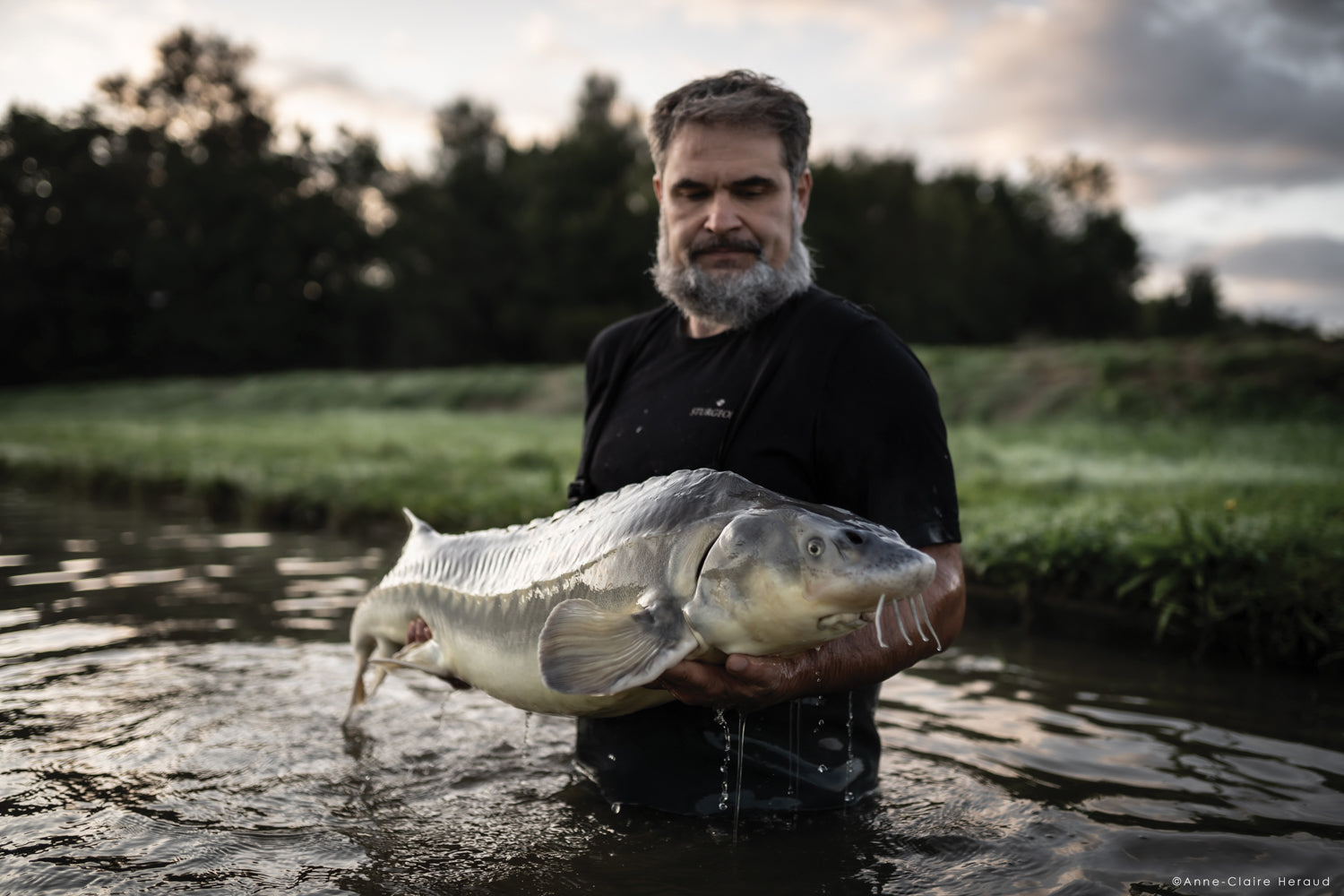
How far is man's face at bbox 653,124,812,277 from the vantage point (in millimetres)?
3365

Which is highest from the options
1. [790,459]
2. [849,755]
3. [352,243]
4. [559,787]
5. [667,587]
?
[352,243]

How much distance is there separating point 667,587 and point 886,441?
2.95 ft

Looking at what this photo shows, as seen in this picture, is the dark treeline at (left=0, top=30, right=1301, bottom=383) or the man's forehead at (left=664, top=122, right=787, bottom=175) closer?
the man's forehead at (left=664, top=122, right=787, bottom=175)

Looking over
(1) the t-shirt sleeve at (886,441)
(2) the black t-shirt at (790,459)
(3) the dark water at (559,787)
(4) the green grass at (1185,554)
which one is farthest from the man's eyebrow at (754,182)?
(4) the green grass at (1185,554)

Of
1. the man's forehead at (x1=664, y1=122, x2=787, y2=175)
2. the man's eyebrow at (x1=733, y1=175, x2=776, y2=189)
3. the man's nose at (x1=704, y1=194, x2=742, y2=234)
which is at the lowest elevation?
the man's nose at (x1=704, y1=194, x2=742, y2=234)

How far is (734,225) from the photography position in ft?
11.1

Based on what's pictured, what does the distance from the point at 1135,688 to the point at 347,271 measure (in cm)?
4812

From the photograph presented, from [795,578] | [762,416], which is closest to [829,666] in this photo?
[795,578]

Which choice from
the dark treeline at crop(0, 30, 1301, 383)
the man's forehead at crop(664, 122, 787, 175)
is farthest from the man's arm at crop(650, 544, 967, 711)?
the dark treeline at crop(0, 30, 1301, 383)

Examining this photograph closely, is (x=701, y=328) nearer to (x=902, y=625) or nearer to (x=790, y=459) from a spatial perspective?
(x=790, y=459)

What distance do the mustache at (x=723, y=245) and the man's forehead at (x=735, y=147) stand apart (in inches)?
9.2

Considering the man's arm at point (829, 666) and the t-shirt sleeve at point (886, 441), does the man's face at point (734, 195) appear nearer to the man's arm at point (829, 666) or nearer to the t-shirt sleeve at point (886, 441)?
the t-shirt sleeve at point (886, 441)

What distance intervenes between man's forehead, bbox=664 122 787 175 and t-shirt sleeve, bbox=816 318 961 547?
0.68m

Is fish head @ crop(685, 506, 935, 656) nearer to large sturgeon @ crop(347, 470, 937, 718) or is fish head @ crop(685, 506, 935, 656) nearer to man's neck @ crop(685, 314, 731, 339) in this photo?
large sturgeon @ crop(347, 470, 937, 718)
